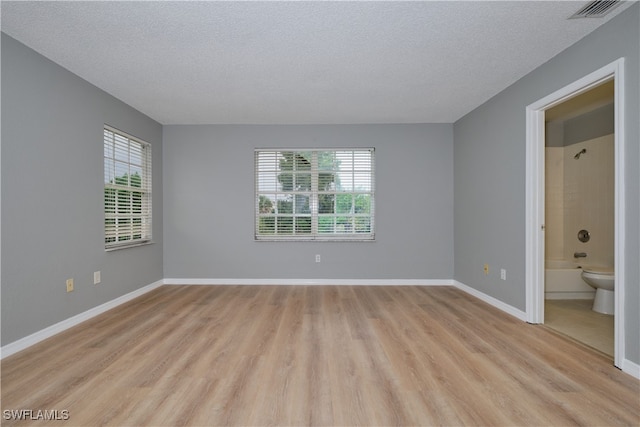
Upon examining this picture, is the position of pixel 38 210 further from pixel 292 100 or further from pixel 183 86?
pixel 292 100

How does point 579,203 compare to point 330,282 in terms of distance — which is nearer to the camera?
point 579,203

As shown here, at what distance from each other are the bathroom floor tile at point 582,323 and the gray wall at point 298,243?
144cm

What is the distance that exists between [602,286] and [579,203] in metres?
1.63

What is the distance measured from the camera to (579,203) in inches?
170

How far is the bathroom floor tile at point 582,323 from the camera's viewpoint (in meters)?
2.52

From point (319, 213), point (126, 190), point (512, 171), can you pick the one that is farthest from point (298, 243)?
point (512, 171)

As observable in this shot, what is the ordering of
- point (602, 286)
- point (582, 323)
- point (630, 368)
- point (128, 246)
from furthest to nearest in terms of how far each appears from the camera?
1. point (128, 246)
2. point (602, 286)
3. point (582, 323)
4. point (630, 368)

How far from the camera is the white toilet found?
3.12m

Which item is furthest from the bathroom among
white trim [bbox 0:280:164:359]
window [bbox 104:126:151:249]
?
window [bbox 104:126:151:249]

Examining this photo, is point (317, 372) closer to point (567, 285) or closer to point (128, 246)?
point (128, 246)

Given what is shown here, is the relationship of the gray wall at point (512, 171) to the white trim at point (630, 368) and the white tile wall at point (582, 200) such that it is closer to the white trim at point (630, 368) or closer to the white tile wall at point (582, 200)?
the white trim at point (630, 368)

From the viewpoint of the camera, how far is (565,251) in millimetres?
4410

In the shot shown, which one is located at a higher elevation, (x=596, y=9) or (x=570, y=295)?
(x=596, y=9)

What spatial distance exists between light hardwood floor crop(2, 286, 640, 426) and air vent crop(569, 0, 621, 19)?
2474 millimetres
